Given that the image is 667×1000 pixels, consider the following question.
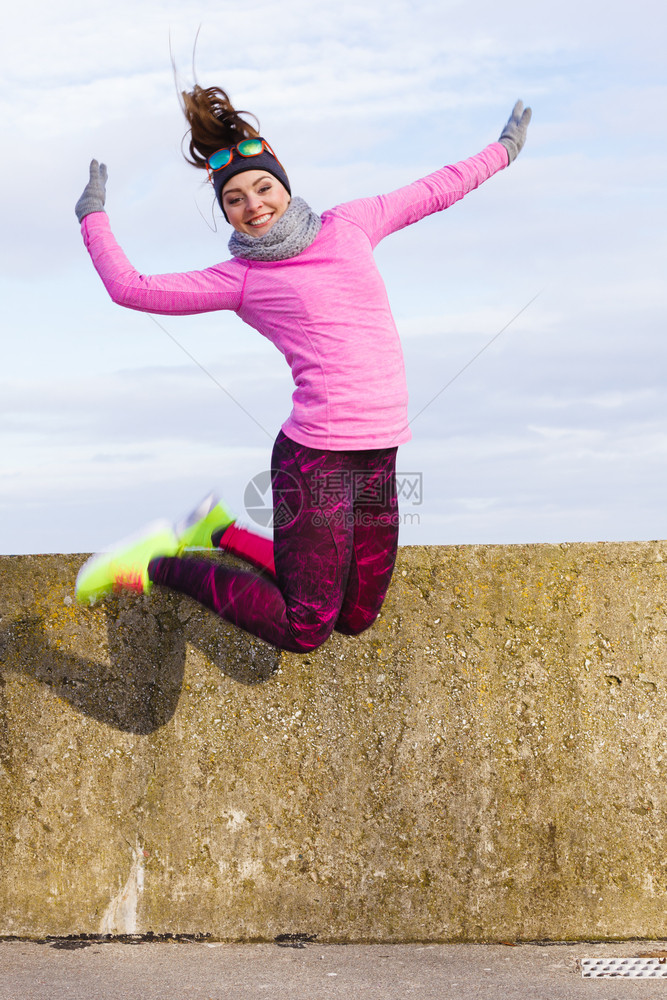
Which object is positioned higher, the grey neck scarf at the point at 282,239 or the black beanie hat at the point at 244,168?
the black beanie hat at the point at 244,168

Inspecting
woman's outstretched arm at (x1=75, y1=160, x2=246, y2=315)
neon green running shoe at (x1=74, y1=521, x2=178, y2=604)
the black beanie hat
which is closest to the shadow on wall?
neon green running shoe at (x1=74, y1=521, x2=178, y2=604)

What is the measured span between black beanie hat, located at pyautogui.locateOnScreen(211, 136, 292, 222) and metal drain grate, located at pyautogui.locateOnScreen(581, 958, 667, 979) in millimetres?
2995

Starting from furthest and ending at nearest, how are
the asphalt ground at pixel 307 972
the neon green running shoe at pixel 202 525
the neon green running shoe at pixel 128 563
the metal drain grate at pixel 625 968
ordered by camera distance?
the neon green running shoe at pixel 202 525 → the neon green running shoe at pixel 128 563 → the metal drain grate at pixel 625 968 → the asphalt ground at pixel 307 972

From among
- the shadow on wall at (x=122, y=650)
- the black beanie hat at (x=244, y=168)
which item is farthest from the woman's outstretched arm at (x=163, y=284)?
the shadow on wall at (x=122, y=650)

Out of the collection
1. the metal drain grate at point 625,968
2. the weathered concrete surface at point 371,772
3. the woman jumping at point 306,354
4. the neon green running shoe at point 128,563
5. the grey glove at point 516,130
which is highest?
the grey glove at point 516,130

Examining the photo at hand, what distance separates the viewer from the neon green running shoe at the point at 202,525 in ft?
11.9

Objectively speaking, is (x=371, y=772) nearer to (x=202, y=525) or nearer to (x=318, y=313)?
(x=202, y=525)

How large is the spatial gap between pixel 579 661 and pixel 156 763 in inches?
66.0

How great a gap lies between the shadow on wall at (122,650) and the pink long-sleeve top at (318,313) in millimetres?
910

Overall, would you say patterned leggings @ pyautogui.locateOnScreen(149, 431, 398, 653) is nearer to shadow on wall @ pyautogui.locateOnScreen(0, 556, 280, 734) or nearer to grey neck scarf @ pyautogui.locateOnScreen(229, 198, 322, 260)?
shadow on wall @ pyautogui.locateOnScreen(0, 556, 280, 734)

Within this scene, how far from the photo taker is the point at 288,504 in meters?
3.18

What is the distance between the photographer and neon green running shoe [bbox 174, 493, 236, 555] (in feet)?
11.9

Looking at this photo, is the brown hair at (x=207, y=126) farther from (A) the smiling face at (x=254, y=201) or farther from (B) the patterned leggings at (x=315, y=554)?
(B) the patterned leggings at (x=315, y=554)

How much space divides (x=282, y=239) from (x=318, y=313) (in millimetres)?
284
